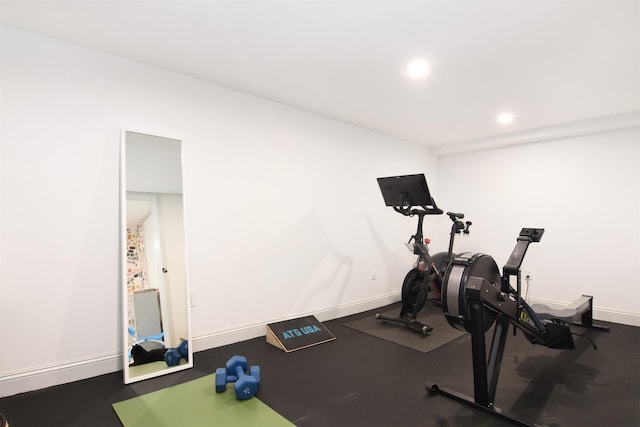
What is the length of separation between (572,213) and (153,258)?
5018 mm

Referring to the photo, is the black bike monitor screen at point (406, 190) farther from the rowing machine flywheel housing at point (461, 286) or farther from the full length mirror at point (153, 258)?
the full length mirror at point (153, 258)

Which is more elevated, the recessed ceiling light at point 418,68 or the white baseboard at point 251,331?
the recessed ceiling light at point 418,68

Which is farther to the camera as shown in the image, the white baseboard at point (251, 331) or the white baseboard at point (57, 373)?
the white baseboard at point (251, 331)

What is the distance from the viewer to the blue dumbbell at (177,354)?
8.80 ft

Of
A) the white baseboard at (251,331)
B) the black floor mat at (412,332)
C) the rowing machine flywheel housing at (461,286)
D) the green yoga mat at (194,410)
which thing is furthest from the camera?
the black floor mat at (412,332)

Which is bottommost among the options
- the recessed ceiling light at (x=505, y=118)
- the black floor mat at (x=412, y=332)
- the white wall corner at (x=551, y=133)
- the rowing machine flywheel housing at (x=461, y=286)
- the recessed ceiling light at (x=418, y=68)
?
the black floor mat at (x=412, y=332)

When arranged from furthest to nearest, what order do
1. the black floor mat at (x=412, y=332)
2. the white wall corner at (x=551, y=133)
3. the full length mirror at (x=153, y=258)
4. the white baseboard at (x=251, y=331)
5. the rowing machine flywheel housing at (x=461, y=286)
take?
1. the white wall corner at (x=551, y=133)
2. the black floor mat at (x=412, y=332)
3. the white baseboard at (x=251, y=331)
4. the full length mirror at (x=153, y=258)
5. the rowing machine flywheel housing at (x=461, y=286)

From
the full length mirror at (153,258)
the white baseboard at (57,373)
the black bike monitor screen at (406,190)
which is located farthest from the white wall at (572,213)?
the white baseboard at (57,373)

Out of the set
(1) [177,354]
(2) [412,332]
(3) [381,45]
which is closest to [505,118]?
(3) [381,45]

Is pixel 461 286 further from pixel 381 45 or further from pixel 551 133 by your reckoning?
pixel 551 133

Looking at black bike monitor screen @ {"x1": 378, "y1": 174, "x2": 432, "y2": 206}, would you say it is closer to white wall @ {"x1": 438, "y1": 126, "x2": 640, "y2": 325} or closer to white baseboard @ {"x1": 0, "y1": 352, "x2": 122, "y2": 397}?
white wall @ {"x1": 438, "y1": 126, "x2": 640, "y2": 325}

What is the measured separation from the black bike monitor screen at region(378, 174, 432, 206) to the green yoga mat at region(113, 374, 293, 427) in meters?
2.44

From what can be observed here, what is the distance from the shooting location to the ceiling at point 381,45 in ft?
6.91

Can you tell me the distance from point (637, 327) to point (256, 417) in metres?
4.49
